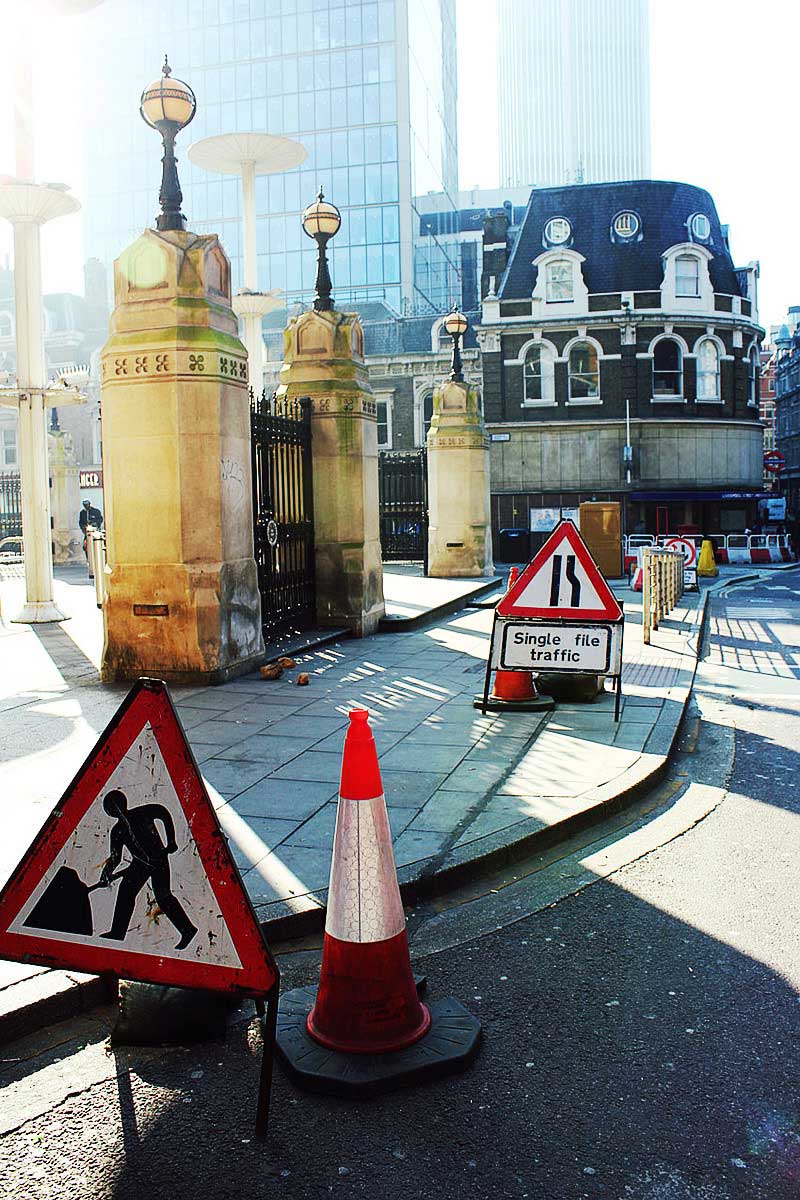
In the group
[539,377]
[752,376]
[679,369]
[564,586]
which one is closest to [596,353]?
[539,377]

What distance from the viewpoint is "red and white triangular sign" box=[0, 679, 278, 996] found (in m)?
2.94

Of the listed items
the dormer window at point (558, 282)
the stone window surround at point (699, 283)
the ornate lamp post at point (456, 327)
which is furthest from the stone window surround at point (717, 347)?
the ornate lamp post at point (456, 327)

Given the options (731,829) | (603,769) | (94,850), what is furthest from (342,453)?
(94,850)

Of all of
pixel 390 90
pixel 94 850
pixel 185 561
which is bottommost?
pixel 94 850

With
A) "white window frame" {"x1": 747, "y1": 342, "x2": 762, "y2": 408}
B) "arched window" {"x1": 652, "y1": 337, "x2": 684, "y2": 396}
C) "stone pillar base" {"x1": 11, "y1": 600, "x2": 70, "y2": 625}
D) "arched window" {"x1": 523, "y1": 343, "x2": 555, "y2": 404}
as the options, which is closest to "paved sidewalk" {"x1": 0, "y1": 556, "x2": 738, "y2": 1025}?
"stone pillar base" {"x1": 11, "y1": 600, "x2": 70, "y2": 625}

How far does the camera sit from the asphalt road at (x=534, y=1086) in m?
2.64

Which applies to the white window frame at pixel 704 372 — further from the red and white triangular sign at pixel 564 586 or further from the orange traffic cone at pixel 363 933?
the orange traffic cone at pixel 363 933

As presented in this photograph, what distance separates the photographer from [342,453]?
12031mm

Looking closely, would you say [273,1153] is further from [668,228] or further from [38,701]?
[668,228]

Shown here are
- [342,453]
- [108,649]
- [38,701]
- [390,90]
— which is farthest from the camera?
[390,90]

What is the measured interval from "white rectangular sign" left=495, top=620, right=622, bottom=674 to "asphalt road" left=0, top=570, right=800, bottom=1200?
299 cm

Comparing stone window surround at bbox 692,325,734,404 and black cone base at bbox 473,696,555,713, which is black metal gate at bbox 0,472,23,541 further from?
black cone base at bbox 473,696,555,713

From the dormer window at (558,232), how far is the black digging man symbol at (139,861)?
41.7 meters

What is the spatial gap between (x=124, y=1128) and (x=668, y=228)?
141 ft
